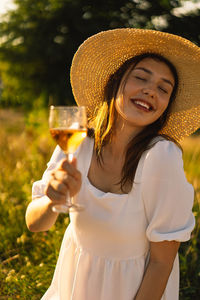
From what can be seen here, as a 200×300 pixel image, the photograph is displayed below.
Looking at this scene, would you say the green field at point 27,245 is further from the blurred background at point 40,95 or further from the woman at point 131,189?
the woman at point 131,189

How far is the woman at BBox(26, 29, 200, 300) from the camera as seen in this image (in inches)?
72.8

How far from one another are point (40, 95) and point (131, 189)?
14035 mm

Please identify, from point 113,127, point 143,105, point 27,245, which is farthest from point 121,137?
point 27,245

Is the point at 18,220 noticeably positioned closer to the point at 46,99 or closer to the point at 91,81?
the point at 91,81

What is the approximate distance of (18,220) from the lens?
3.69 meters

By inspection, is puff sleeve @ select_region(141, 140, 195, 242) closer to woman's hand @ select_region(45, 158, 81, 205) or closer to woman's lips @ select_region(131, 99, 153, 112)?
woman's lips @ select_region(131, 99, 153, 112)

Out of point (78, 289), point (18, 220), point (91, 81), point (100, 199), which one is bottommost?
point (18, 220)

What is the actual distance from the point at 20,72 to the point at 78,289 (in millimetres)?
14811

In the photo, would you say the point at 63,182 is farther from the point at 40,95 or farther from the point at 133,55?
the point at 40,95

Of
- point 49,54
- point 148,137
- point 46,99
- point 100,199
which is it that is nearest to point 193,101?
point 148,137

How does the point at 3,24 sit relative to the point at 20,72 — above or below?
above

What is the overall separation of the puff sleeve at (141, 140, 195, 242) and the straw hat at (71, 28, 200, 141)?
0.61 m

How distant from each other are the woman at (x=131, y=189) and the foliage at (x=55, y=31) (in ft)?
26.1

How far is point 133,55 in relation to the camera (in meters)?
2.31
